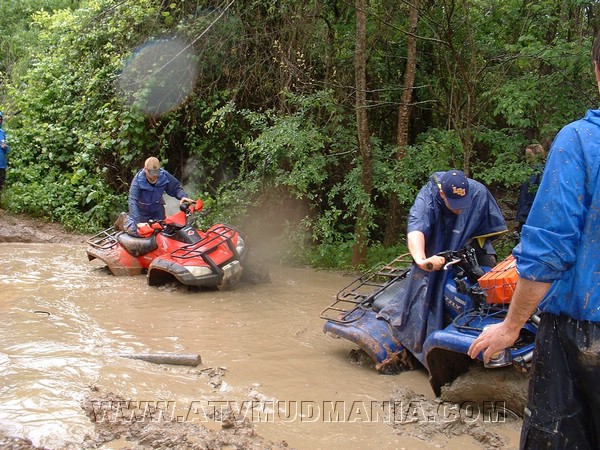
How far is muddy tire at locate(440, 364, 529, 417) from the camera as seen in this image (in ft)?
12.6

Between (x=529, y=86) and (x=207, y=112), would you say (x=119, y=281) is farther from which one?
(x=529, y=86)

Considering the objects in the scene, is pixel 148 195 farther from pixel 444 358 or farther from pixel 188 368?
pixel 444 358

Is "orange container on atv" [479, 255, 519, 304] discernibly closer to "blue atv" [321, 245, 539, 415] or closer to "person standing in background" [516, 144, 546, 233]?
"blue atv" [321, 245, 539, 415]

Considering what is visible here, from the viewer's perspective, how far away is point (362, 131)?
27.3ft

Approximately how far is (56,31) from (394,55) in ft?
29.6

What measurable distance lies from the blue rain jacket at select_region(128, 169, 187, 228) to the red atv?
1.33 ft

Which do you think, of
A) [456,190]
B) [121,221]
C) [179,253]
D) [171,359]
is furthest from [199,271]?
[456,190]

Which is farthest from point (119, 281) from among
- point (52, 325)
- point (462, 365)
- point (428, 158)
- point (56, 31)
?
point (56, 31)

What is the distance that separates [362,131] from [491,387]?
494cm

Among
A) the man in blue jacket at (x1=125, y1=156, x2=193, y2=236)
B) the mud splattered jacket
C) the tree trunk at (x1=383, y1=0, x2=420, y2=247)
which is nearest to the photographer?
the mud splattered jacket

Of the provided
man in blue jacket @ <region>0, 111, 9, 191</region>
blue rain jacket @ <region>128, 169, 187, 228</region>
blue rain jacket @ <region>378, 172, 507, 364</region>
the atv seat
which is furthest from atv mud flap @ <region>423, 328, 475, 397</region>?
man in blue jacket @ <region>0, 111, 9, 191</region>

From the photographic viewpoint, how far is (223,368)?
15.2 feet

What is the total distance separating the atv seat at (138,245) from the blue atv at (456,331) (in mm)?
3638

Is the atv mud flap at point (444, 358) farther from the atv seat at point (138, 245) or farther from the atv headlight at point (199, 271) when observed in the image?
the atv seat at point (138, 245)
